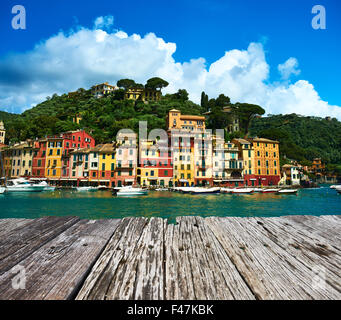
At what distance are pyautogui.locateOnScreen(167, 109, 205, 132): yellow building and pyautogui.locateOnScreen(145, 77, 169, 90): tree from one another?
103 ft

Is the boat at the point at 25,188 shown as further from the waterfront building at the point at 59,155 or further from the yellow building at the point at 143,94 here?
the yellow building at the point at 143,94

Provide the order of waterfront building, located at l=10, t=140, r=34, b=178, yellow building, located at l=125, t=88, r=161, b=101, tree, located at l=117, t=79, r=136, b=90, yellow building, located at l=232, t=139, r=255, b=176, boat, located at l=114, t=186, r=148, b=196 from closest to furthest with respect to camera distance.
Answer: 1. boat, located at l=114, t=186, r=148, b=196
2. waterfront building, located at l=10, t=140, r=34, b=178
3. yellow building, located at l=232, t=139, r=255, b=176
4. yellow building, located at l=125, t=88, r=161, b=101
5. tree, located at l=117, t=79, r=136, b=90

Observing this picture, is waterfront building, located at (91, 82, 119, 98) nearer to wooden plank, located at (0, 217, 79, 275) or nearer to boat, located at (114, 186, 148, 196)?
boat, located at (114, 186, 148, 196)

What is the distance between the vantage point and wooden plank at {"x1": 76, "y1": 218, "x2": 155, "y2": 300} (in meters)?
1.07

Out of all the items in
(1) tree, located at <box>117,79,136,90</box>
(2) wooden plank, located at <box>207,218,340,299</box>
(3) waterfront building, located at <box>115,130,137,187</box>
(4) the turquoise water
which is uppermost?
(1) tree, located at <box>117,79,136,90</box>

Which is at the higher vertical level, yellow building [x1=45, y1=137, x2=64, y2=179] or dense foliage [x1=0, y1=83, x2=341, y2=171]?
dense foliage [x1=0, y1=83, x2=341, y2=171]

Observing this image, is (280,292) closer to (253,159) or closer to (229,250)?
(229,250)

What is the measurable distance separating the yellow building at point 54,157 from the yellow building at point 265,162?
48474 millimetres

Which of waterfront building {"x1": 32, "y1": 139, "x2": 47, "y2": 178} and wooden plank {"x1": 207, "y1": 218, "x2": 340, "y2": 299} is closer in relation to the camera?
wooden plank {"x1": 207, "y1": 218, "x2": 340, "y2": 299}

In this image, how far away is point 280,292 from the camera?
111 centimetres

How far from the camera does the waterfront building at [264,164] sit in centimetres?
5375

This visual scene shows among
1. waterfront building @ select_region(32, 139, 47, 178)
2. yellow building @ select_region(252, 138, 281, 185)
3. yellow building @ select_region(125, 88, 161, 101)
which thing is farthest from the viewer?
yellow building @ select_region(125, 88, 161, 101)

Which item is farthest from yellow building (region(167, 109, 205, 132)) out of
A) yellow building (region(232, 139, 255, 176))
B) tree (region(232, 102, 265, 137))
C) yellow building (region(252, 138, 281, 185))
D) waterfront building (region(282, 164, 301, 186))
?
waterfront building (region(282, 164, 301, 186))

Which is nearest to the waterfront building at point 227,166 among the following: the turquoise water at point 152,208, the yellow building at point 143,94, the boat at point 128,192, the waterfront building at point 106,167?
the boat at point 128,192
